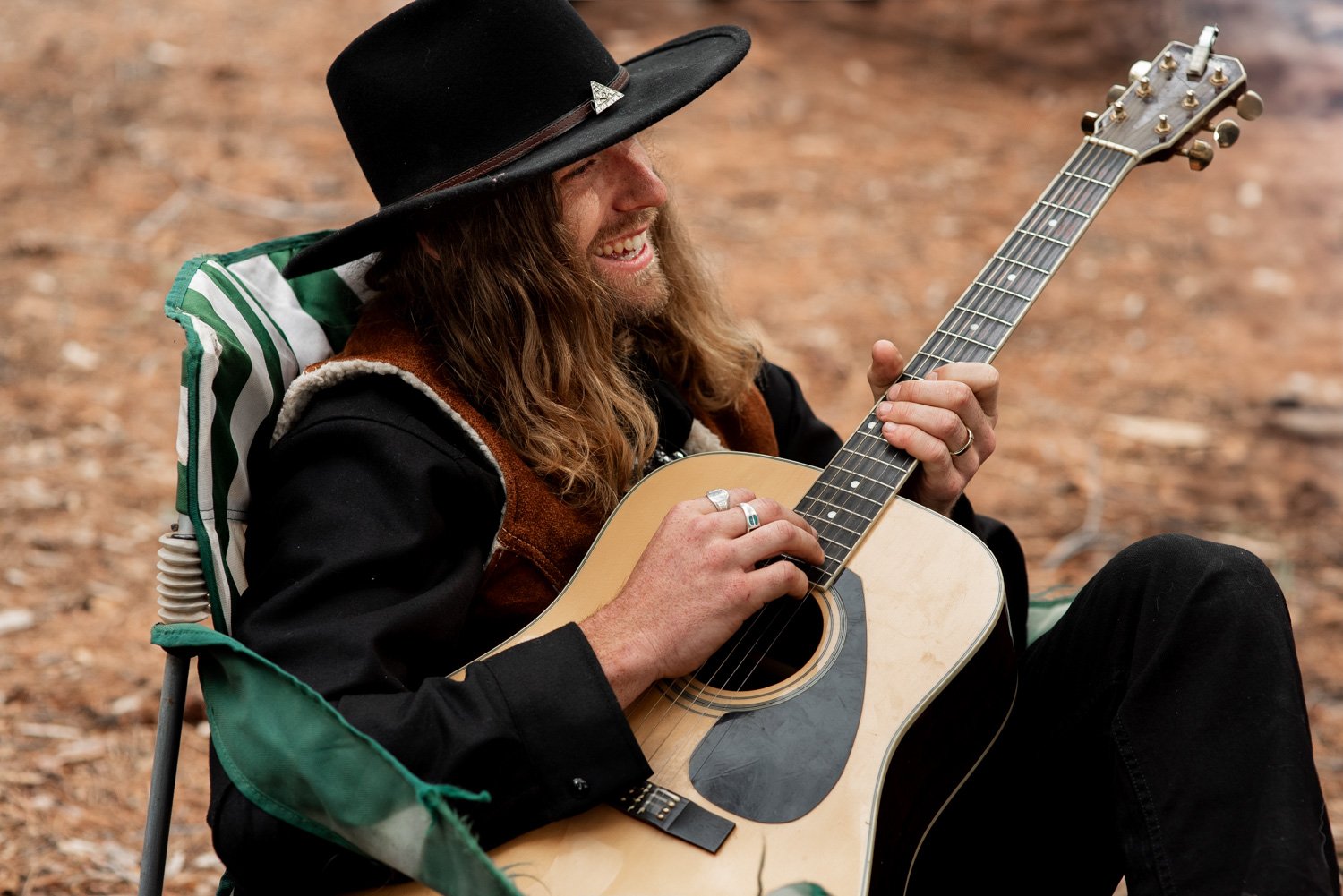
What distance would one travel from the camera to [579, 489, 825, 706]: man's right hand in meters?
1.90

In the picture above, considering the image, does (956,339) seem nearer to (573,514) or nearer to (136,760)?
(573,514)

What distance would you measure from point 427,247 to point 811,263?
445 centimetres

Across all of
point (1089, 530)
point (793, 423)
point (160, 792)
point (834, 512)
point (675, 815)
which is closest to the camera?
point (675, 815)

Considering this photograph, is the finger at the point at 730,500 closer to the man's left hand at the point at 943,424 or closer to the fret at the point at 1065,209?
the man's left hand at the point at 943,424

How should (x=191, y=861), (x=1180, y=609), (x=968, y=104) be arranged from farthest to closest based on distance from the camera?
(x=968, y=104), (x=191, y=861), (x=1180, y=609)

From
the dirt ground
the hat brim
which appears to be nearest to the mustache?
the hat brim

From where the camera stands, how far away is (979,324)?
2.44 m

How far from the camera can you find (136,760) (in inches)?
133

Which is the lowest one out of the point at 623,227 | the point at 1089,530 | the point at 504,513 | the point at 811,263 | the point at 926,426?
the point at 1089,530

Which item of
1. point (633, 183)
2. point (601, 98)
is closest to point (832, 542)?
point (633, 183)

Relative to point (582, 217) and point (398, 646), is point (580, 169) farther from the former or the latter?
point (398, 646)

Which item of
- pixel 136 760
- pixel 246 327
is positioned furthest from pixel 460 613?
pixel 136 760

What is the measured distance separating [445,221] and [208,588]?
0.77 metres

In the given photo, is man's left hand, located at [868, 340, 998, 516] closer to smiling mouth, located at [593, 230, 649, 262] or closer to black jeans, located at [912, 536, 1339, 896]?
black jeans, located at [912, 536, 1339, 896]
